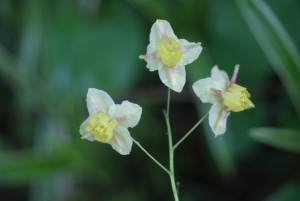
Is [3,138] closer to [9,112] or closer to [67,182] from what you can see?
[9,112]

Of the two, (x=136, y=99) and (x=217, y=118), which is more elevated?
(x=136, y=99)

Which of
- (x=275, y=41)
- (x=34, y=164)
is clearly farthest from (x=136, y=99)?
(x=275, y=41)

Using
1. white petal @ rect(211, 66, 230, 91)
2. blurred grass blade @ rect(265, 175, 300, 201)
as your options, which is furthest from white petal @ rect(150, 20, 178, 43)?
blurred grass blade @ rect(265, 175, 300, 201)

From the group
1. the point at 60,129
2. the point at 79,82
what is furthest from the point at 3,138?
the point at 79,82

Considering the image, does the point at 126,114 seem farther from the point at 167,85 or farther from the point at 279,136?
the point at 279,136

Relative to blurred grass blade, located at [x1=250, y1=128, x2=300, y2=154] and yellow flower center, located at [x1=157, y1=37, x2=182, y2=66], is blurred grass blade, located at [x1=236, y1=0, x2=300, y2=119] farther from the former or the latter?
yellow flower center, located at [x1=157, y1=37, x2=182, y2=66]
